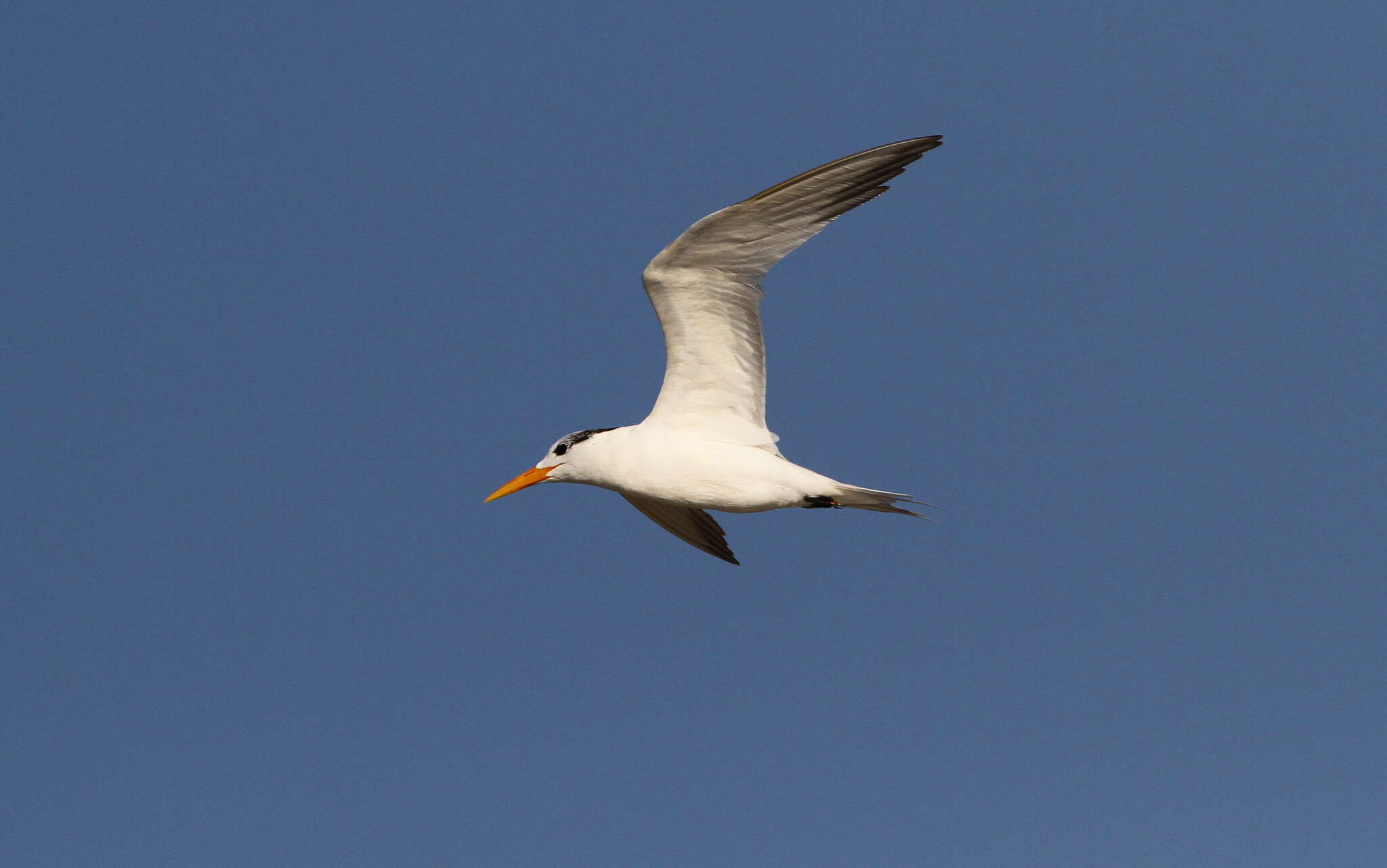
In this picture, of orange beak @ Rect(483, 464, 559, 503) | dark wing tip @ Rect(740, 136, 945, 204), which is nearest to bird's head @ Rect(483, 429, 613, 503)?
orange beak @ Rect(483, 464, 559, 503)

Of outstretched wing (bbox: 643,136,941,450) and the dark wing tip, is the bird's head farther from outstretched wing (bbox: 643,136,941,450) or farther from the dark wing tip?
the dark wing tip

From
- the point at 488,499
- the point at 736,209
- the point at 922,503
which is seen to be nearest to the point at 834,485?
the point at 922,503

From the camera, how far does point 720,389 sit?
1216cm

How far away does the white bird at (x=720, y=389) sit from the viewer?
35.7ft

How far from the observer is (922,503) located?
11320 mm

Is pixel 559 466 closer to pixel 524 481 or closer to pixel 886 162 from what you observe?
pixel 524 481

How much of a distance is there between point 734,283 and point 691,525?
341 cm

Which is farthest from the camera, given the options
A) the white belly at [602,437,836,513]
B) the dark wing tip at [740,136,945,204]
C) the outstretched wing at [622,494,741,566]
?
the outstretched wing at [622,494,741,566]

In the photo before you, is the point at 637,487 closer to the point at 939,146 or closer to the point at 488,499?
the point at 488,499

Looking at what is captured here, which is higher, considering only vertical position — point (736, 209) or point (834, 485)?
point (736, 209)

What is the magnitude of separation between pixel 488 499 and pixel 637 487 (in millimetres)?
1705

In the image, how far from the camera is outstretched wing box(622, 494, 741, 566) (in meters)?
13.8

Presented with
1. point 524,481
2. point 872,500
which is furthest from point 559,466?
point 872,500

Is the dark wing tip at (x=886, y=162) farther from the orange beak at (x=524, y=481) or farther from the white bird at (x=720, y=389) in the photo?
the orange beak at (x=524, y=481)
